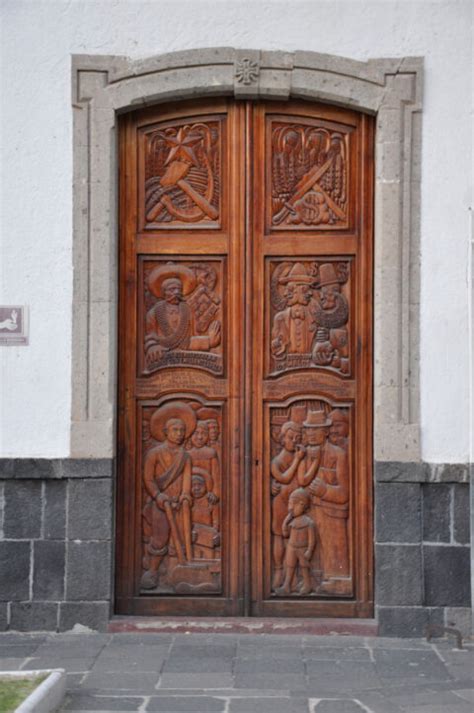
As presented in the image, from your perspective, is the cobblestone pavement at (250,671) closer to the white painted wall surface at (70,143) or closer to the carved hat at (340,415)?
the white painted wall surface at (70,143)

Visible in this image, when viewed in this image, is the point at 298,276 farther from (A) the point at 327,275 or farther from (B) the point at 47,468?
(B) the point at 47,468

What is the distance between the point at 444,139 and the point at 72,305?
8.63 feet

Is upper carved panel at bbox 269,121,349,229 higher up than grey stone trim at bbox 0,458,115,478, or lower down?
higher up

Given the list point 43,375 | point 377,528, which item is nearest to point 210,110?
point 43,375

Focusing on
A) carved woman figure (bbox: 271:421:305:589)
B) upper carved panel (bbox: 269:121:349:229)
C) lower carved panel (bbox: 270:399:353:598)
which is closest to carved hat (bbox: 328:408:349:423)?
lower carved panel (bbox: 270:399:353:598)

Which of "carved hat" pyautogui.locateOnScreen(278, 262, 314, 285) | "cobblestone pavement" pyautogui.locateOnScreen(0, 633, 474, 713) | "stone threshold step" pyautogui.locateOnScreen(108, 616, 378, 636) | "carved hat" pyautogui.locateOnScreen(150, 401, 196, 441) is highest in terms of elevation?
"carved hat" pyautogui.locateOnScreen(278, 262, 314, 285)

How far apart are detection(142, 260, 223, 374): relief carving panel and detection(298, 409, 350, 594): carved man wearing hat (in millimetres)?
835

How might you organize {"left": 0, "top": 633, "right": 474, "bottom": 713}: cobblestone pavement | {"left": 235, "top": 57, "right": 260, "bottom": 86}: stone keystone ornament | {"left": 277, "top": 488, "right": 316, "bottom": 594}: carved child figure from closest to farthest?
1. {"left": 0, "top": 633, "right": 474, "bottom": 713}: cobblestone pavement
2. {"left": 235, "top": 57, "right": 260, "bottom": 86}: stone keystone ornament
3. {"left": 277, "top": 488, "right": 316, "bottom": 594}: carved child figure

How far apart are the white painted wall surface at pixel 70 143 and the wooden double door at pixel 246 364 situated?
426 millimetres

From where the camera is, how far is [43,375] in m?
7.44

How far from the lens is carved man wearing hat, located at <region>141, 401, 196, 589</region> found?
7.63 m

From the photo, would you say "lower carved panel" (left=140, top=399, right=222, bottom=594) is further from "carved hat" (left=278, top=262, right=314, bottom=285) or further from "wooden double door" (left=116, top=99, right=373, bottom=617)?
"carved hat" (left=278, top=262, right=314, bottom=285)

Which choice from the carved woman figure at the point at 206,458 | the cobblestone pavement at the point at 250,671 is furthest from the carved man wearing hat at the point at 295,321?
the cobblestone pavement at the point at 250,671

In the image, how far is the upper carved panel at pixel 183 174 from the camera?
766 cm
